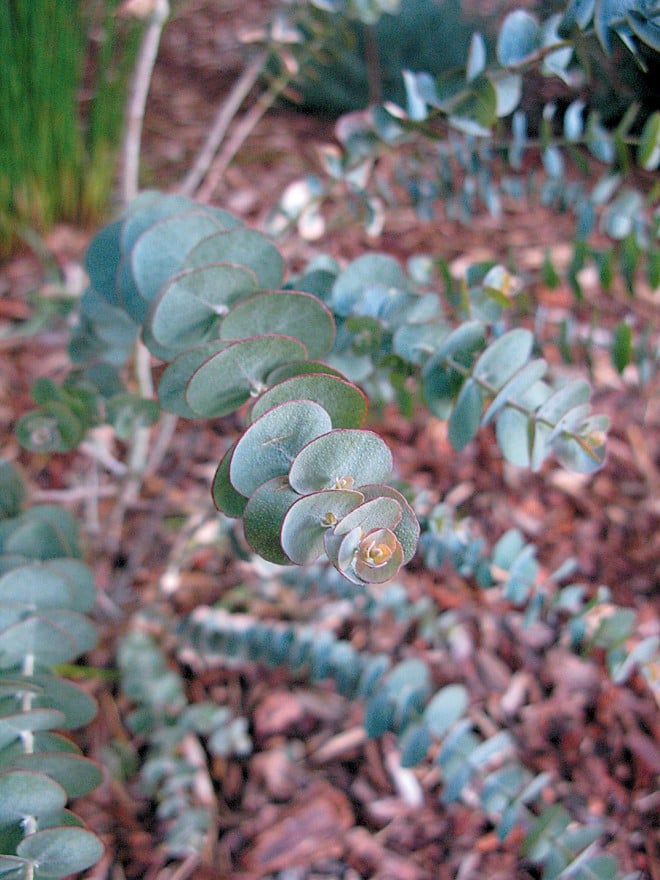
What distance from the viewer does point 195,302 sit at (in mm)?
460

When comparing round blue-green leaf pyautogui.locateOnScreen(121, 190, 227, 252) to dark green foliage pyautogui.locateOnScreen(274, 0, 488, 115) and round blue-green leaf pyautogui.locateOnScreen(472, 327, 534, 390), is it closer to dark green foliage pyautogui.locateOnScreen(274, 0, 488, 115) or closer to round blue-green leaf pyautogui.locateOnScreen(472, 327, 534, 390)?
round blue-green leaf pyautogui.locateOnScreen(472, 327, 534, 390)

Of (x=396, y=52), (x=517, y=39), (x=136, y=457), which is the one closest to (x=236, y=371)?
(x=517, y=39)

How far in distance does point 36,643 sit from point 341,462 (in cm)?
28

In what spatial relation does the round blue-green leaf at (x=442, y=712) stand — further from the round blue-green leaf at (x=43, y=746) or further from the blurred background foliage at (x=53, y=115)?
the blurred background foliage at (x=53, y=115)

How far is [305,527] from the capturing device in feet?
1.21

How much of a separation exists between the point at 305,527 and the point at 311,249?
51.4 inches

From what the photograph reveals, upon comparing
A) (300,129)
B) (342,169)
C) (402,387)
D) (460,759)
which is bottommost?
(460,759)

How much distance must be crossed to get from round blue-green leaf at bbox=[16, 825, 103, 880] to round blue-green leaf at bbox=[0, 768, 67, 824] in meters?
0.02

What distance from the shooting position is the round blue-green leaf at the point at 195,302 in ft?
1.45

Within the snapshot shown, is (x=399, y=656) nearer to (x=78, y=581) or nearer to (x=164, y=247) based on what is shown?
(x=78, y=581)

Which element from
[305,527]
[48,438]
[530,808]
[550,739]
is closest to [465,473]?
[550,739]

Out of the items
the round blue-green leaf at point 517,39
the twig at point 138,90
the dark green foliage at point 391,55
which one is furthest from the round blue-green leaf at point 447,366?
the dark green foliage at point 391,55

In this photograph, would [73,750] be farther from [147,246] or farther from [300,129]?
[300,129]

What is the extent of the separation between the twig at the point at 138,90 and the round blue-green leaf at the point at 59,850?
66 centimetres
